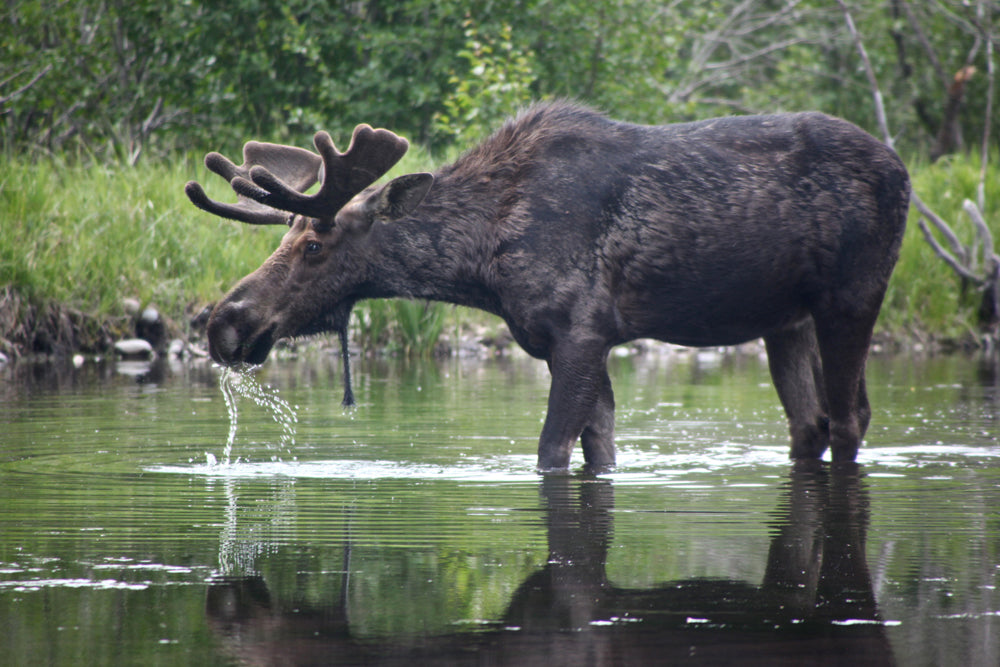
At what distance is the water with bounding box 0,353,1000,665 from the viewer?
3328 mm

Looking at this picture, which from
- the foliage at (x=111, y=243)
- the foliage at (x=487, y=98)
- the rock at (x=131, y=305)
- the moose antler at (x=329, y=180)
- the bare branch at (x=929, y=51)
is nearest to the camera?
the moose antler at (x=329, y=180)

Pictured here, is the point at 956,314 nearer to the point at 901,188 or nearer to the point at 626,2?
the point at 626,2

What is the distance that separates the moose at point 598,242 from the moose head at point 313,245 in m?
0.01

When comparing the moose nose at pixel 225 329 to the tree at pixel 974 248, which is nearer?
the moose nose at pixel 225 329

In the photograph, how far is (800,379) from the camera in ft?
25.1

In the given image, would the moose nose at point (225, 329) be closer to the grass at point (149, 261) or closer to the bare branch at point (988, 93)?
the grass at point (149, 261)

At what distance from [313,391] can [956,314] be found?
9621 millimetres

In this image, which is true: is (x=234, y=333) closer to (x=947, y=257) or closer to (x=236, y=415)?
(x=236, y=415)

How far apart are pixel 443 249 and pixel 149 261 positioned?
951 centimetres

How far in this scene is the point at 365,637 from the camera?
3.33 meters

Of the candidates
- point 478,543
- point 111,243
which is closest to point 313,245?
point 478,543

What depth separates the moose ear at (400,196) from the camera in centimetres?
698

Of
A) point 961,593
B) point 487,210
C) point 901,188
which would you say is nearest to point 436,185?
point 487,210

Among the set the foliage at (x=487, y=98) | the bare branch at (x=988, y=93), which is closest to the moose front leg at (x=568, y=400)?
the bare branch at (x=988, y=93)
